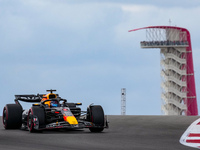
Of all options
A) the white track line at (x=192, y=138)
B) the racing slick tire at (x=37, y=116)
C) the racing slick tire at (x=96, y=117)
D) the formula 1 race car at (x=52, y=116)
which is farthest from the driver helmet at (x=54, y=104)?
the white track line at (x=192, y=138)

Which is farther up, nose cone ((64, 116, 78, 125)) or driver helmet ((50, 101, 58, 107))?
driver helmet ((50, 101, 58, 107))

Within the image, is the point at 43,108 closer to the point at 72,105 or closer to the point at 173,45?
the point at 72,105

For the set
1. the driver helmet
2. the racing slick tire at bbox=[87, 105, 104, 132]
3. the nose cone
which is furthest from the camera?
the driver helmet

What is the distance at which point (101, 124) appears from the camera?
19422mm

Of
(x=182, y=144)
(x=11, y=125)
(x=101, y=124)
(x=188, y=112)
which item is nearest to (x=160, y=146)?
(x=182, y=144)

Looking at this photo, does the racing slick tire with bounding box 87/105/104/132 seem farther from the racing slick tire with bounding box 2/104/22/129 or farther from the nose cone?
the racing slick tire with bounding box 2/104/22/129

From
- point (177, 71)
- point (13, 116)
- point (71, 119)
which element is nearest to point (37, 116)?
point (71, 119)

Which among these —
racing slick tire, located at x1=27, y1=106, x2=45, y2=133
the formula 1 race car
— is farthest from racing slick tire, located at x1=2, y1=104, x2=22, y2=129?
racing slick tire, located at x1=27, y1=106, x2=45, y2=133

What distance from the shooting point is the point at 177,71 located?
9800 cm

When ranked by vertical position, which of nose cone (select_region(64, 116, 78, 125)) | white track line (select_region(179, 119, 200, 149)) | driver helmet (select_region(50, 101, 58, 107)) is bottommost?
white track line (select_region(179, 119, 200, 149))

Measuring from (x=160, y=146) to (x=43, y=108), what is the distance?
633cm

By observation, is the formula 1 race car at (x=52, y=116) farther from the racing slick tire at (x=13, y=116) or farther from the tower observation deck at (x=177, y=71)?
the tower observation deck at (x=177, y=71)

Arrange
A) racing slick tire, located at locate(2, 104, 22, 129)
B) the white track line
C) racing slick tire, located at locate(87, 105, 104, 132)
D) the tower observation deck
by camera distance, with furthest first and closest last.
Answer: the tower observation deck → racing slick tire, located at locate(2, 104, 22, 129) → racing slick tire, located at locate(87, 105, 104, 132) → the white track line

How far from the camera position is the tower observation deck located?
97562 millimetres
